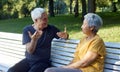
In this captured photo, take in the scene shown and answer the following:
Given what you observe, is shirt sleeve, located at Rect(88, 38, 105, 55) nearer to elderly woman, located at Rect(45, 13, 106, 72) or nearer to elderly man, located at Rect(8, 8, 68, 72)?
elderly woman, located at Rect(45, 13, 106, 72)

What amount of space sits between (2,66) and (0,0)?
1503 inches

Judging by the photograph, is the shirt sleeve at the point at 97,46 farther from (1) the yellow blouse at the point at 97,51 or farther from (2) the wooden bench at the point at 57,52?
(2) the wooden bench at the point at 57,52

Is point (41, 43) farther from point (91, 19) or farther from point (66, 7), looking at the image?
point (66, 7)

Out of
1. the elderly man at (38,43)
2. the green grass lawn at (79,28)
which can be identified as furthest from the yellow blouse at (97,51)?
the green grass lawn at (79,28)

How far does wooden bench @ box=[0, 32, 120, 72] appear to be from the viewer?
5.17m

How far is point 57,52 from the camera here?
6.49 meters

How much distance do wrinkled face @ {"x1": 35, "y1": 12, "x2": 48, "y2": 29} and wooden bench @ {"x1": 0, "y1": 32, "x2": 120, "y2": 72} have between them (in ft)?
1.70

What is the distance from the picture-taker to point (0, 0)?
44656 mm

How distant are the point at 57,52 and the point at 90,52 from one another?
1.58 meters

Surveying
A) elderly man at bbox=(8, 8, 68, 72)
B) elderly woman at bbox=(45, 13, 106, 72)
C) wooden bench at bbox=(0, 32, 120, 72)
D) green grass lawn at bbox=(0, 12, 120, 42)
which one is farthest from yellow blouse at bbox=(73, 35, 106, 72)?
green grass lawn at bbox=(0, 12, 120, 42)

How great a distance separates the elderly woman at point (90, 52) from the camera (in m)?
4.98

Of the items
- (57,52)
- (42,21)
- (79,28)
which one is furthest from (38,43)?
(79,28)

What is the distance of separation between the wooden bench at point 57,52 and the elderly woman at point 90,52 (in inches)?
7.7

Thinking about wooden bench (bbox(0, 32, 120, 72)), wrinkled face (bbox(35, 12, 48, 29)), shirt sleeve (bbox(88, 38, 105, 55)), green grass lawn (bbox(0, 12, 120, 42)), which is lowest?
green grass lawn (bbox(0, 12, 120, 42))
